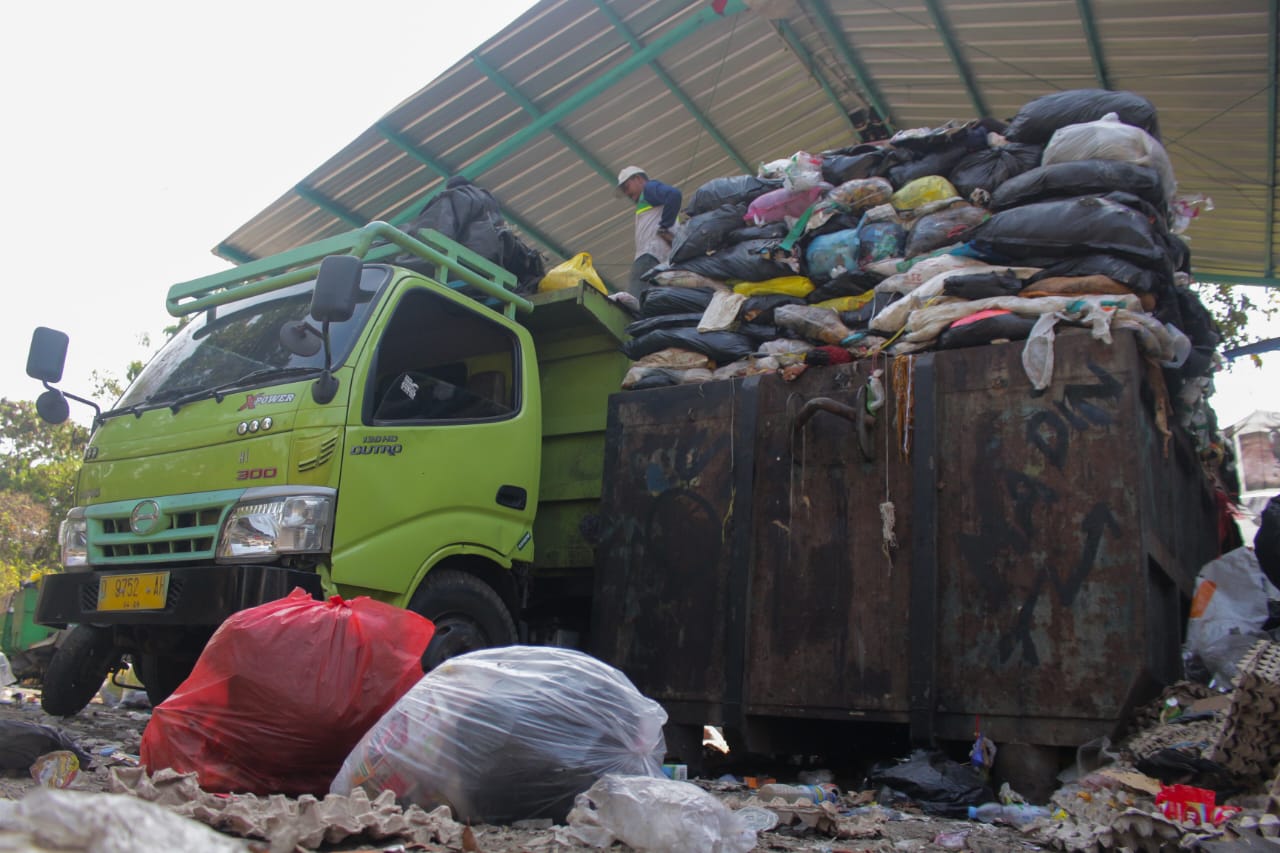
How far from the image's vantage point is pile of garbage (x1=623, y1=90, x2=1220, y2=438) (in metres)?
3.75

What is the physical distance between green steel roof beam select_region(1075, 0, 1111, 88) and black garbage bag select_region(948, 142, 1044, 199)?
2788mm

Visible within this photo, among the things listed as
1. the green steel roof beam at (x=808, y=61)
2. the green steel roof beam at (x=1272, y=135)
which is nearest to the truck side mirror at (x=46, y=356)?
the green steel roof beam at (x=808, y=61)

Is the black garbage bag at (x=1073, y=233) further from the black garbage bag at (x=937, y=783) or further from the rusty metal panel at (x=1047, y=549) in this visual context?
the black garbage bag at (x=937, y=783)

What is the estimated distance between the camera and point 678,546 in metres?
4.18

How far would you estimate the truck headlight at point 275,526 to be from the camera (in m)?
3.43

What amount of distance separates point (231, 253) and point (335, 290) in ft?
18.2

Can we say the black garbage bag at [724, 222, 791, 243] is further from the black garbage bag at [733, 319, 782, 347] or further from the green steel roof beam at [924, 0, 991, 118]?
the green steel roof beam at [924, 0, 991, 118]

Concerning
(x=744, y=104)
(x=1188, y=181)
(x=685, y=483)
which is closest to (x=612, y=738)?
(x=685, y=483)

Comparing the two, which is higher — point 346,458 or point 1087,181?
point 1087,181

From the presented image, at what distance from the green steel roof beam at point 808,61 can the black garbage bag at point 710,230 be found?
9.84 feet

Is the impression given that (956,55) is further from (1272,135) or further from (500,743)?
(500,743)

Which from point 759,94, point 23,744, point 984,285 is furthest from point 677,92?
point 23,744

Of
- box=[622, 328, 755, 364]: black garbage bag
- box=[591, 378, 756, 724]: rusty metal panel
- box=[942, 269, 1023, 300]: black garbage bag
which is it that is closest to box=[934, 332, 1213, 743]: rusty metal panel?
box=[942, 269, 1023, 300]: black garbage bag

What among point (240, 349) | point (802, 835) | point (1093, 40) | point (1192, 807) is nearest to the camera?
point (1192, 807)
